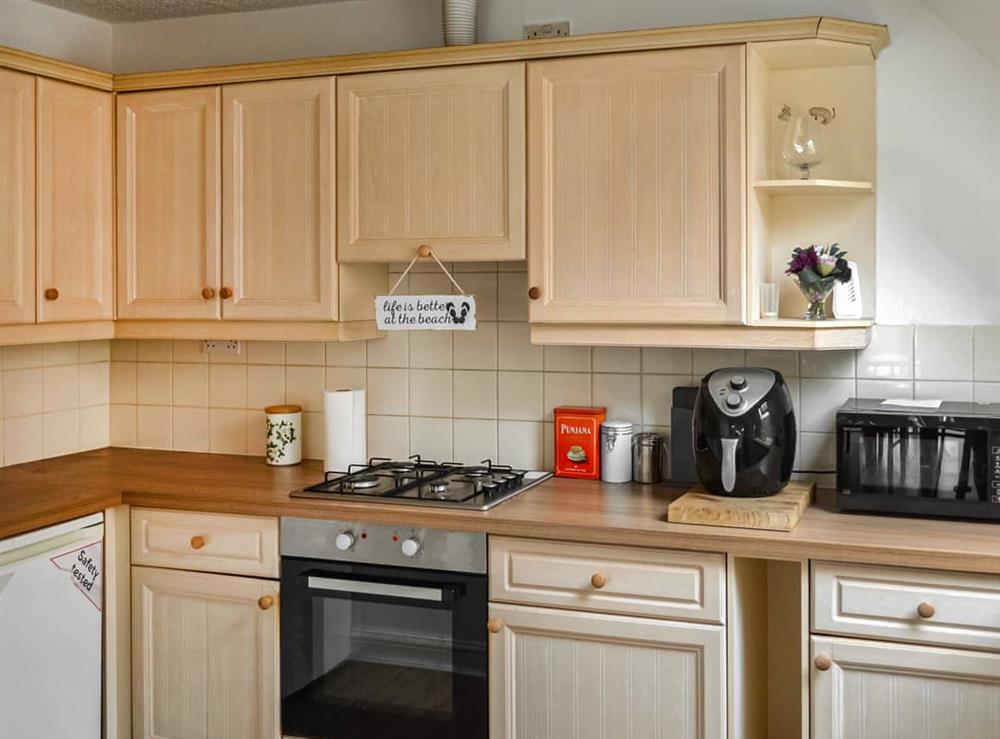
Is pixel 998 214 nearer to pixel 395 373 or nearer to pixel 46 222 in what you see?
pixel 395 373

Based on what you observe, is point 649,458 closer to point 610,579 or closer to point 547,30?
point 610,579

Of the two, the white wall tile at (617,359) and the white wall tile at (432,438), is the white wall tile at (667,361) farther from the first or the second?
the white wall tile at (432,438)

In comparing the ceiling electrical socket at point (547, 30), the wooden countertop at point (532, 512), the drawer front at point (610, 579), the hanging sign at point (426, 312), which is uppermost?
the ceiling electrical socket at point (547, 30)

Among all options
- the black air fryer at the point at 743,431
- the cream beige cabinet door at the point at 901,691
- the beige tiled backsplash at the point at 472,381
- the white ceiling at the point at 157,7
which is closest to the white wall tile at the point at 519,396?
the beige tiled backsplash at the point at 472,381

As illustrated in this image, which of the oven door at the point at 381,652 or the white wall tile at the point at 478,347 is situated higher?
the white wall tile at the point at 478,347

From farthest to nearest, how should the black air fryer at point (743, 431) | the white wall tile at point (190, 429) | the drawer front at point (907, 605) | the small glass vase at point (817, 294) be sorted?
the white wall tile at point (190, 429)
the small glass vase at point (817, 294)
the black air fryer at point (743, 431)
the drawer front at point (907, 605)

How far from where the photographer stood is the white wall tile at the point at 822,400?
112 inches

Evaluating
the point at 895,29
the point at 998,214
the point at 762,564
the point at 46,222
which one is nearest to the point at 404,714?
the point at 762,564

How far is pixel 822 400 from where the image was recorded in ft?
9.41

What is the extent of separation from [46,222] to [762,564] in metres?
2.22

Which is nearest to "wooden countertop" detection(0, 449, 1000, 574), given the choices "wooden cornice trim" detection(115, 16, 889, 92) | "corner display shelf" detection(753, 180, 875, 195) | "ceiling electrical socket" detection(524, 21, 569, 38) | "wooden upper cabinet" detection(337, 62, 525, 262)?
"wooden upper cabinet" detection(337, 62, 525, 262)

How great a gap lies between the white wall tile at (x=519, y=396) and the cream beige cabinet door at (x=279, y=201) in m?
0.56

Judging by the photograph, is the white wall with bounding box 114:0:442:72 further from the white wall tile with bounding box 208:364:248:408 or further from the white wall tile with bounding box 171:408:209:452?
the white wall tile with bounding box 171:408:209:452

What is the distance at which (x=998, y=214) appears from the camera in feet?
8.80
